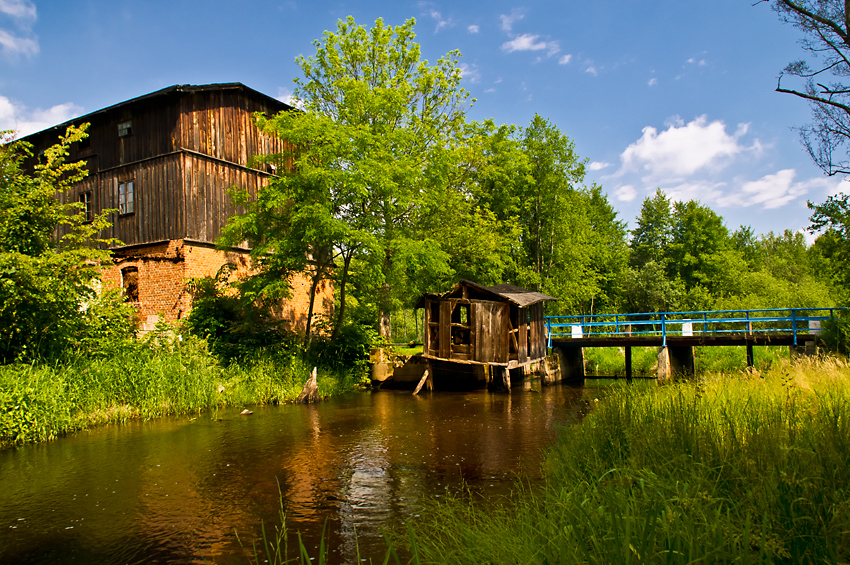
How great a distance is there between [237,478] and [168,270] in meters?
11.9

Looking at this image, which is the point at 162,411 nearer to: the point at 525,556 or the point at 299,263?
the point at 299,263

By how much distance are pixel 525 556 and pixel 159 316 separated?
16868 mm

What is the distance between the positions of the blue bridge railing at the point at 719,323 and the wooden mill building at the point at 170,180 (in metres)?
13.5

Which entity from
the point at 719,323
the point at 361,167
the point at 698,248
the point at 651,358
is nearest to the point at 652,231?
the point at 698,248

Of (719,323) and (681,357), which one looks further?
(719,323)

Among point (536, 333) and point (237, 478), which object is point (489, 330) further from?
point (237, 478)

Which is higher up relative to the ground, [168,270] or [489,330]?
[168,270]

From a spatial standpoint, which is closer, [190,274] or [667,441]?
[667,441]

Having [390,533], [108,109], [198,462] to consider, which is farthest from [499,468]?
[108,109]

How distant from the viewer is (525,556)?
10.3 feet

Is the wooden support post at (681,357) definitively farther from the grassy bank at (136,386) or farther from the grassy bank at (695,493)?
the grassy bank at (695,493)

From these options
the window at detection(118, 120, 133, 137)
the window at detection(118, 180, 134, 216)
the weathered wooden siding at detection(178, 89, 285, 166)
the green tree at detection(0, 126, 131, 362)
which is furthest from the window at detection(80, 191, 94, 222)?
the green tree at detection(0, 126, 131, 362)

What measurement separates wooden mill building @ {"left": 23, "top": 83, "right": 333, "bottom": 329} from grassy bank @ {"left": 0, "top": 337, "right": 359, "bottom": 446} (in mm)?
3449

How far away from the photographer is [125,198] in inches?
766
